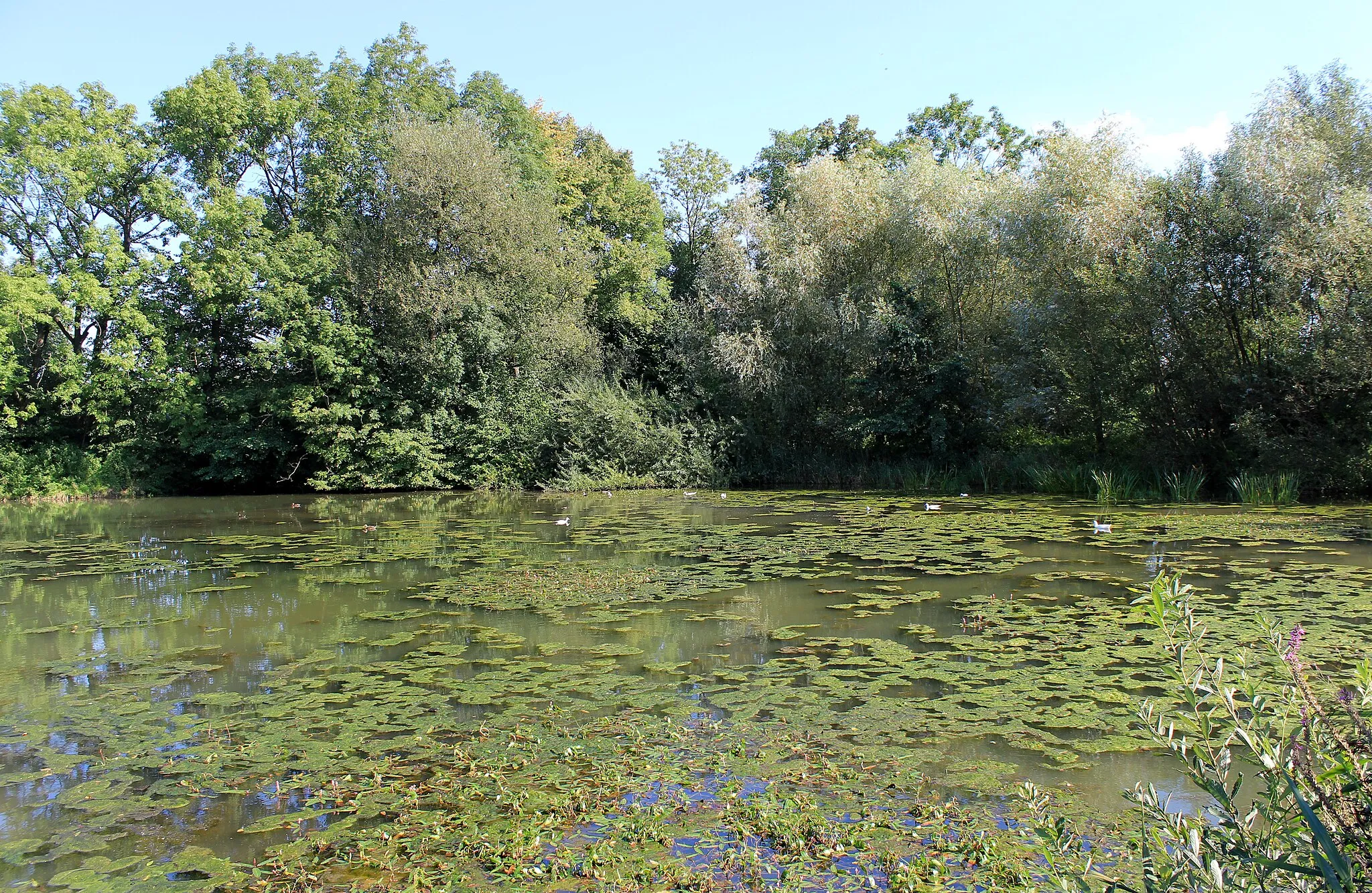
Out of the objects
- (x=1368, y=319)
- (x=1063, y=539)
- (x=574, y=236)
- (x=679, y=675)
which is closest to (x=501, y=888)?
(x=679, y=675)

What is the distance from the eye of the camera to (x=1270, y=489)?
15984 millimetres

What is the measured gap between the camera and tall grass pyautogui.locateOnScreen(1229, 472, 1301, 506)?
1585 centimetres

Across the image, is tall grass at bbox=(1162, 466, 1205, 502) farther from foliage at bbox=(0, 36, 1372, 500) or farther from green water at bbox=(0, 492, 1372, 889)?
green water at bbox=(0, 492, 1372, 889)

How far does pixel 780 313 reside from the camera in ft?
81.1

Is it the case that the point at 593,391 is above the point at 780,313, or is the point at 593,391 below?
below

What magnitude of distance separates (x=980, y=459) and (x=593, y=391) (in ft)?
36.9

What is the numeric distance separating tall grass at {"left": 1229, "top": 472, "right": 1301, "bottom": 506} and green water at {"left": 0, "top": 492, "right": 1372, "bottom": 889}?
190 centimetres

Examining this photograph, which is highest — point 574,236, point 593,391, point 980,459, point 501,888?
point 574,236

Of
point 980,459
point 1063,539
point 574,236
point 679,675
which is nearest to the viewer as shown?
point 679,675

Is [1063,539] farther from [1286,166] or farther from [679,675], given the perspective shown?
[1286,166]

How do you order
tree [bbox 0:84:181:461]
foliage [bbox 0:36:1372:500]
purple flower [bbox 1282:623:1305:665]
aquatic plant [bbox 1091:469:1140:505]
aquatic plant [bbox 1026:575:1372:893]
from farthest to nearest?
tree [bbox 0:84:181:461]
foliage [bbox 0:36:1372:500]
aquatic plant [bbox 1091:469:1140:505]
purple flower [bbox 1282:623:1305:665]
aquatic plant [bbox 1026:575:1372:893]

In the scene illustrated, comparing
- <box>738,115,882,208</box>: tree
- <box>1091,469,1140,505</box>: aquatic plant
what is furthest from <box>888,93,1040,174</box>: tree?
<box>1091,469,1140,505</box>: aquatic plant

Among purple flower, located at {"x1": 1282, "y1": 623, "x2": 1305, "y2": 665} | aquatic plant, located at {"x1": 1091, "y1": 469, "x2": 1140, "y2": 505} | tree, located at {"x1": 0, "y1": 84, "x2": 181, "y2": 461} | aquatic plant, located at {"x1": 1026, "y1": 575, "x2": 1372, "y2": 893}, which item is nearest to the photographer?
aquatic plant, located at {"x1": 1026, "y1": 575, "x2": 1372, "y2": 893}

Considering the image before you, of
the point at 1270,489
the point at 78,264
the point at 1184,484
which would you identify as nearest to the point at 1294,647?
the point at 1270,489
